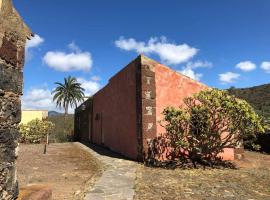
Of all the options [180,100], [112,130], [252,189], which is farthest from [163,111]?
[112,130]

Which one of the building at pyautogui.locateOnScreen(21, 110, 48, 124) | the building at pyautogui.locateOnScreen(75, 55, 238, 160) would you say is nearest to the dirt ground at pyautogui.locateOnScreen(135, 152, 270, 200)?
the building at pyautogui.locateOnScreen(75, 55, 238, 160)

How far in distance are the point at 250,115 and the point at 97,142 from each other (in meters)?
11.6

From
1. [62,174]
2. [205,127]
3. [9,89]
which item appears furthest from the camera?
[205,127]

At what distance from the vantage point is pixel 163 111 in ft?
32.9

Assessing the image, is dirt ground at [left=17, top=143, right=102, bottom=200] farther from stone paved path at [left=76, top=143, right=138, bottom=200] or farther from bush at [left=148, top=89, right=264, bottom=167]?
bush at [left=148, top=89, right=264, bottom=167]

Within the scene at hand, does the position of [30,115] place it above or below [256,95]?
below

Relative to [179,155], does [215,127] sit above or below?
above

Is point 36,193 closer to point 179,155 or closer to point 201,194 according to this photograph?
point 201,194

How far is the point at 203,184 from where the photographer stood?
23.8ft

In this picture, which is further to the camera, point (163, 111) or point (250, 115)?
point (163, 111)

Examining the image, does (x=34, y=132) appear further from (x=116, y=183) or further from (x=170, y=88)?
(x=116, y=183)

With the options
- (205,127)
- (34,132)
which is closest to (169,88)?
(205,127)

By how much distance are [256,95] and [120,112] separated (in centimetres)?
2123

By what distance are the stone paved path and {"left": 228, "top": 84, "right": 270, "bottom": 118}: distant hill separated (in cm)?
1799
